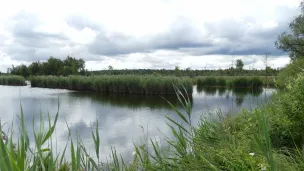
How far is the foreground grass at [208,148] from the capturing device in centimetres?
153

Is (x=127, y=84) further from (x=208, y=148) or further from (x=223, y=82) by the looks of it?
(x=208, y=148)

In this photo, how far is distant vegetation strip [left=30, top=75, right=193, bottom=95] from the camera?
21.7 metres

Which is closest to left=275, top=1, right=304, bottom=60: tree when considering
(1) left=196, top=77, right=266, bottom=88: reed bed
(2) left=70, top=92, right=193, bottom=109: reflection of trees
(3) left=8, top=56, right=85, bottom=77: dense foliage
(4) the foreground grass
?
(1) left=196, top=77, right=266, bottom=88: reed bed

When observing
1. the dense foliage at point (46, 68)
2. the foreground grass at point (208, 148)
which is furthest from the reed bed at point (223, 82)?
the dense foliage at point (46, 68)

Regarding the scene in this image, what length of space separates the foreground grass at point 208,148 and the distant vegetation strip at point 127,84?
14.1 m

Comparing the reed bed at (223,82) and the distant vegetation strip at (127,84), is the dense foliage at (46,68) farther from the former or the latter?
the reed bed at (223,82)

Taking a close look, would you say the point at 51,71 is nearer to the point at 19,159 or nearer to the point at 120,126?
the point at 120,126

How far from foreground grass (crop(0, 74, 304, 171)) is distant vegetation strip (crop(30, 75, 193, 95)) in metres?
14.1

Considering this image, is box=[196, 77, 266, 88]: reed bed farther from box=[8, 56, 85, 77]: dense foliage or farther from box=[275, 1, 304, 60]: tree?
box=[8, 56, 85, 77]: dense foliage

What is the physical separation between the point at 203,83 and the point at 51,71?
119 feet

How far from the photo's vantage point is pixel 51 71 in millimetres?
54781

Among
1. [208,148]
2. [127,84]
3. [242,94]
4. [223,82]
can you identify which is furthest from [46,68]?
[208,148]

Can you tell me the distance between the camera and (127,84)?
79.4 ft

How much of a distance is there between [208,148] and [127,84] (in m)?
21.5
